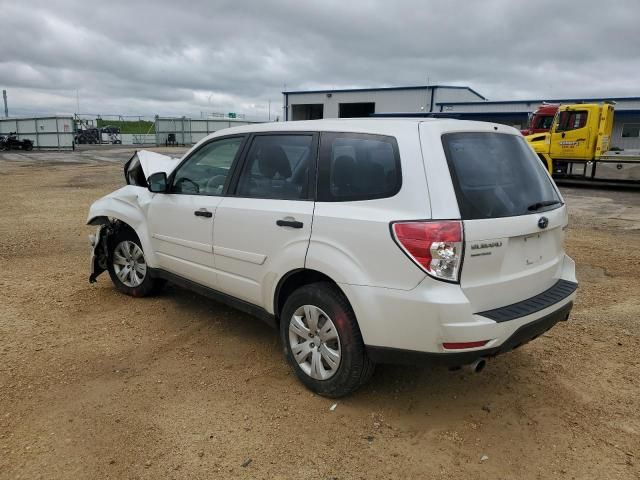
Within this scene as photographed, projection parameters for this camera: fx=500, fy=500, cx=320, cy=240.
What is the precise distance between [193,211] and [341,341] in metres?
1.77

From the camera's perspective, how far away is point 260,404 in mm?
3230

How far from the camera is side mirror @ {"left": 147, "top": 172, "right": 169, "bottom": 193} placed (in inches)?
170

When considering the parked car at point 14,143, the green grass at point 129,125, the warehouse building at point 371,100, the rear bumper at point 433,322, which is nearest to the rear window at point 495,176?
the rear bumper at point 433,322

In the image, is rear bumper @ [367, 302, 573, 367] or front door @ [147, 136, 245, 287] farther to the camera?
front door @ [147, 136, 245, 287]

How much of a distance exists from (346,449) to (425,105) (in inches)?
1525

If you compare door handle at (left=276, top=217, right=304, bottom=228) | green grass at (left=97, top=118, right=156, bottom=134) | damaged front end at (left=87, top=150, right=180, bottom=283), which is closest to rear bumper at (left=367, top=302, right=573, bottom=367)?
door handle at (left=276, top=217, right=304, bottom=228)

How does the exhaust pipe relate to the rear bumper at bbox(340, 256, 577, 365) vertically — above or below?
below

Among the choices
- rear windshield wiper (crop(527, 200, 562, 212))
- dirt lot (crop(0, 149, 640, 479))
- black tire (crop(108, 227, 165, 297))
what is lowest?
dirt lot (crop(0, 149, 640, 479))

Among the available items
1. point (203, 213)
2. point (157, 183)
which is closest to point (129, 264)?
point (157, 183)

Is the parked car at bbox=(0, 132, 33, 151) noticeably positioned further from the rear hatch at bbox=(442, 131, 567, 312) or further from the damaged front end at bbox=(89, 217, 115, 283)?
the rear hatch at bbox=(442, 131, 567, 312)

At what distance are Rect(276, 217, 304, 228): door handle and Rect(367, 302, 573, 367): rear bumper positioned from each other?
88 centimetres

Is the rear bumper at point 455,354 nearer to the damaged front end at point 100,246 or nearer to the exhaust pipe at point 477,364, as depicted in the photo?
the exhaust pipe at point 477,364

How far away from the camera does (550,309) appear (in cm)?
305

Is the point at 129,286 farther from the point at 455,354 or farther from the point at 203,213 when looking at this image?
the point at 455,354
